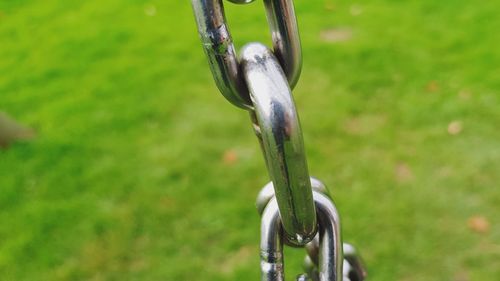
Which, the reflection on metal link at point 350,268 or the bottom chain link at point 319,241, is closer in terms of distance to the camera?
the bottom chain link at point 319,241

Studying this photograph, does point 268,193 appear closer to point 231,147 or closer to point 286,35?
point 286,35

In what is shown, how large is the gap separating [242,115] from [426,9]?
175 cm

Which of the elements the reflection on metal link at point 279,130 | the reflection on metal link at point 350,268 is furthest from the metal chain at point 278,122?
the reflection on metal link at point 350,268

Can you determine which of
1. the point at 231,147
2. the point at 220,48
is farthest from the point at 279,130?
the point at 231,147

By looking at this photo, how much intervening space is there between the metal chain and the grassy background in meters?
1.85

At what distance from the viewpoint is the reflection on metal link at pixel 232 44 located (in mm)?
670

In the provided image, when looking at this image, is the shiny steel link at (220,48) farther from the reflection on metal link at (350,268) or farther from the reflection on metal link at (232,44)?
the reflection on metal link at (350,268)

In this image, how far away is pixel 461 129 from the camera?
3.20 metres

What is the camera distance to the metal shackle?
76 centimetres

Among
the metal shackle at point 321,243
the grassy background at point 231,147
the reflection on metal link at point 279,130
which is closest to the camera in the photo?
the reflection on metal link at point 279,130

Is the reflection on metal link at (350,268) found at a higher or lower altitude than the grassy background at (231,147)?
higher

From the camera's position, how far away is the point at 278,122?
0.65m

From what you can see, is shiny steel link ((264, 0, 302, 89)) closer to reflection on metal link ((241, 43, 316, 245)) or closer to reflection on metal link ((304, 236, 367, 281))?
reflection on metal link ((241, 43, 316, 245))

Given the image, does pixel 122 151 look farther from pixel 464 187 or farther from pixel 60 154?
pixel 464 187
